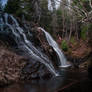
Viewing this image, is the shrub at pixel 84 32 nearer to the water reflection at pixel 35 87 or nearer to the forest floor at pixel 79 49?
the forest floor at pixel 79 49

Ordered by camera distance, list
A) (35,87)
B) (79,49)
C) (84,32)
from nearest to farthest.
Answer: (35,87)
(79,49)
(84,32)

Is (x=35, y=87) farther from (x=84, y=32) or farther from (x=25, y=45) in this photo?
(x=84, y=32)

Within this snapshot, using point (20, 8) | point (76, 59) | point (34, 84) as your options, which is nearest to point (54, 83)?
point (34, 84)

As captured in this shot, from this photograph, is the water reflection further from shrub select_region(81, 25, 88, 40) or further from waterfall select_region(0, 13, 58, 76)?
shrub select_region(81, 25, 88, 40)

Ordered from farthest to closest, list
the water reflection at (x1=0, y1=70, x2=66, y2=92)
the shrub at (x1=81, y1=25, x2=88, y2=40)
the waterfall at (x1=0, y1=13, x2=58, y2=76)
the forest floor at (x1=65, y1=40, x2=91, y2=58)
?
1. the shrub at (x1=81, y1=25, x2=88, y2=40)
2. the forest floor at (x1=65, y1=40, x2=91, y2=58)
3. the waterfall at (x1=0, y1=13, x2=58, y2=76)
4. the water reflection at (x1=0, y1=70, x2=66, y2=92)

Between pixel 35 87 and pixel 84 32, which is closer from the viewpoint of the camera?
pixel 35 87

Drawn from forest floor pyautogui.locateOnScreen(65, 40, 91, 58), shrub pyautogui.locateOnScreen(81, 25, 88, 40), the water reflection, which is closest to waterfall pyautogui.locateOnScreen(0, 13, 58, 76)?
the water reflection

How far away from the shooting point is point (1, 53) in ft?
35.1

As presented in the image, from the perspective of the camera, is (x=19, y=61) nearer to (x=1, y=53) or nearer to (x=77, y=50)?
(x=1, y=53)

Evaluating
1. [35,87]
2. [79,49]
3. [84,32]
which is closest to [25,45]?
[35,87]

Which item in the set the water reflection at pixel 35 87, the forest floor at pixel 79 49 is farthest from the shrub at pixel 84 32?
the water reflection at pixel 35 87

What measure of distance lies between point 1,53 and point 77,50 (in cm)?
1155

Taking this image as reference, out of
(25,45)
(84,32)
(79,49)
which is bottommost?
(79,49)

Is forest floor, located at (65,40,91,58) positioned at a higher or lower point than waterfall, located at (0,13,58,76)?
lower
